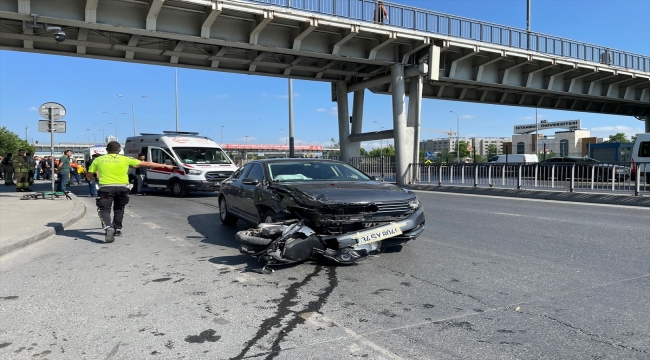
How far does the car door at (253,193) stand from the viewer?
7079 millimetres

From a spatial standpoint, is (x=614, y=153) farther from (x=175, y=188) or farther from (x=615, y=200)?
(x=175, y=188)

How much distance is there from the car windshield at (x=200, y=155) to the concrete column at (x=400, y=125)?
10991 millimetres

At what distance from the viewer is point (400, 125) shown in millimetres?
25438

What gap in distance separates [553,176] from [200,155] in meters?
12.7

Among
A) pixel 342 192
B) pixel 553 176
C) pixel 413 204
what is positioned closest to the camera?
pixel 342 192

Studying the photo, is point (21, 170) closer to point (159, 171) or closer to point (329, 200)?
point (159, 171)

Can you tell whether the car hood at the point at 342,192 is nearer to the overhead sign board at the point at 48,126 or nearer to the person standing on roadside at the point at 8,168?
the overhead sign board at the point at 48,126

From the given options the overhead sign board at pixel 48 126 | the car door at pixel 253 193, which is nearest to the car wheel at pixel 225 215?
the car door at pixel 253 193

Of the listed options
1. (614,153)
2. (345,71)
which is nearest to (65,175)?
(345,71)

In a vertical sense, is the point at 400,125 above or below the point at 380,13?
below

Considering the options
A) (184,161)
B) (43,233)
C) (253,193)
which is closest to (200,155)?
(184,161)

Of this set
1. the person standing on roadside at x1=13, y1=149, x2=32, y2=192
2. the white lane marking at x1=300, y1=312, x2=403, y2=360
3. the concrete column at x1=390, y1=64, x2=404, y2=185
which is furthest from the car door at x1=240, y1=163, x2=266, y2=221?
the concrete column at x1=390, y1=64, x2=404, y2=185

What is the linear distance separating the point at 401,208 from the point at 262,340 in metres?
2.94

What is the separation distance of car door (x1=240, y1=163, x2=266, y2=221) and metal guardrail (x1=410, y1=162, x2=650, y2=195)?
1212 centimetres
